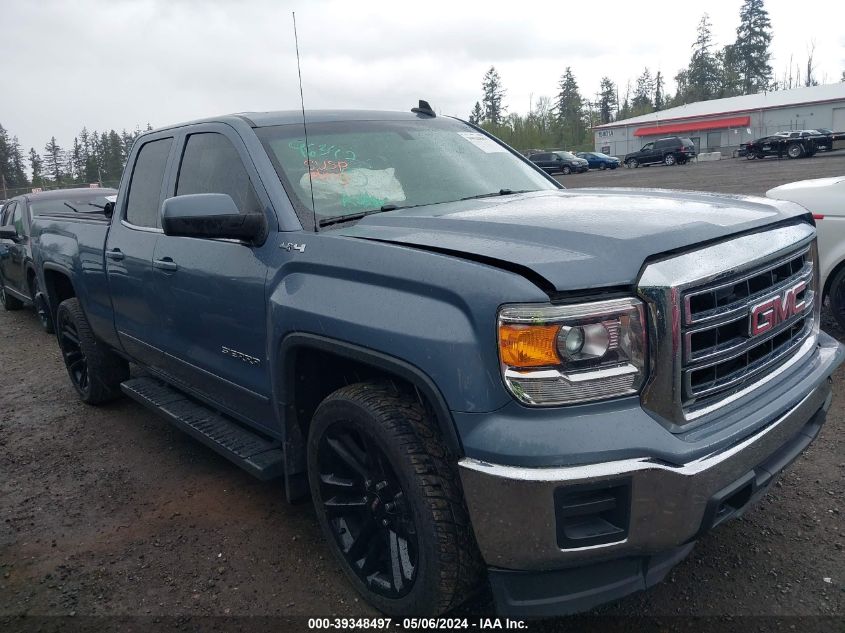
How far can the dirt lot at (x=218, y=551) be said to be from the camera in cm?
271

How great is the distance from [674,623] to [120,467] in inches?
133

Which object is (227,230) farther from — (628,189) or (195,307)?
(628,189)

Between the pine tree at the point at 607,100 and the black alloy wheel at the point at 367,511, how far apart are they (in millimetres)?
111348

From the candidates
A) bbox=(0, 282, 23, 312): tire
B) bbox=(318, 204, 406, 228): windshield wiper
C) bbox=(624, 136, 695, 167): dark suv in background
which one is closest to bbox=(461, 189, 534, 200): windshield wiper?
bbox=(318, 204, 406, 228): windshield wiper

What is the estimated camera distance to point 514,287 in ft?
6.70

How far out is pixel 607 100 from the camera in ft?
349

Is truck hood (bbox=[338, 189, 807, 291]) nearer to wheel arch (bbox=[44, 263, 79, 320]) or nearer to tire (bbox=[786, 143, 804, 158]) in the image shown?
wheel arch (bbox=[44, 263, 79, 320])

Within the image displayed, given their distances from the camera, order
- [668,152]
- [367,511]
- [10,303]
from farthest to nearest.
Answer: [668,152] < [10,303] < [367,511]

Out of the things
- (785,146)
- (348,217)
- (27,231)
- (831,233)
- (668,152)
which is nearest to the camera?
(348,217)

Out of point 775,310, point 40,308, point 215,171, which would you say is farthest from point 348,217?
point 40,308

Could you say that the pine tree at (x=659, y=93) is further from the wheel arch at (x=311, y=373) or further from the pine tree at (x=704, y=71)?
the wheel arch at (x=311, y=373)

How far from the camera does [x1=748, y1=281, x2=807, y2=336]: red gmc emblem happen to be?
2338 mm

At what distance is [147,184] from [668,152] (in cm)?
4042

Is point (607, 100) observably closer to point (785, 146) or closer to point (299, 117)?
point (785, 146)
